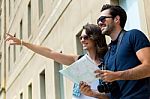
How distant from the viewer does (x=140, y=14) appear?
7.35 m

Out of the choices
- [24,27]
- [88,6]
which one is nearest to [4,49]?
[24,27]

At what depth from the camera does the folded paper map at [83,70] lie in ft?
14.8

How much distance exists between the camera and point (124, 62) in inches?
172

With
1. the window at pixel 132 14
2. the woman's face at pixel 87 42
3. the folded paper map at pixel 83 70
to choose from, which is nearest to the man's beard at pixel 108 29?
the folded paper map at pixel 83 70

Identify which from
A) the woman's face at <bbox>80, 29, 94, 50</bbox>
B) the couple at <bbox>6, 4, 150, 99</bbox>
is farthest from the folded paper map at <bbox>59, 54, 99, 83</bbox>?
the woman's face at <bbox>80, 29, 94, 50</bbox>

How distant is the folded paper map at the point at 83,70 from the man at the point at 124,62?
9cm

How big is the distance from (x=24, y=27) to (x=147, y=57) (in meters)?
15.8

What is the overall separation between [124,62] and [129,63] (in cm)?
6

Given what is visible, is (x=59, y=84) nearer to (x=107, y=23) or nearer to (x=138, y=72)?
(x=107, y=23)

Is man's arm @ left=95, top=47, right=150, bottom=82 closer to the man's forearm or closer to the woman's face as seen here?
the man's forearm

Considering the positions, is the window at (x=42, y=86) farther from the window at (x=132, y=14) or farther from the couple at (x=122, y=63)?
the couple at (x=122, y=63)

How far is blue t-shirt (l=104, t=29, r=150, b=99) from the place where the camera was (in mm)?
4215

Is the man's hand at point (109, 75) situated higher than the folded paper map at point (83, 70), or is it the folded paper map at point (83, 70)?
the folded paper map at point (83, 70)

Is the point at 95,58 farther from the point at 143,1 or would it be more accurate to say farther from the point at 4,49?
the point at 4,49
